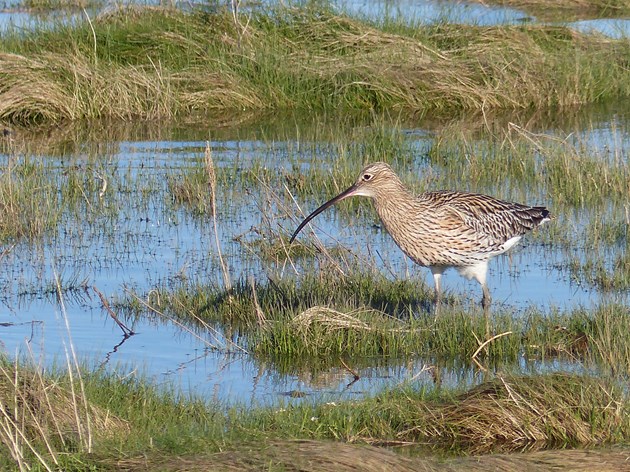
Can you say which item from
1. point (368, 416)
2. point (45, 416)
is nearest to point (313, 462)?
point (368, 416)

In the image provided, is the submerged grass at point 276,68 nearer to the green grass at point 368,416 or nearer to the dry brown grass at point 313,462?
the green grass at point 368,416

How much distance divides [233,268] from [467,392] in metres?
3.71

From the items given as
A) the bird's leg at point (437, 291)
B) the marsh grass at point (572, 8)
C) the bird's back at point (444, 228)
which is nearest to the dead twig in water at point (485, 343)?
the bird's leg at point (437, 291)

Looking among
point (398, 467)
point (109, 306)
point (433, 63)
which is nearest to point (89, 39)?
point (433, 63)

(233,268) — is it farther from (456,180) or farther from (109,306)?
(456,180)

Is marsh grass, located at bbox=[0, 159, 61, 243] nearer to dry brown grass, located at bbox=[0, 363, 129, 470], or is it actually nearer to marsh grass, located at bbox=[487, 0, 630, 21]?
dry brown grass, located at bbox=[0, 363, 129, 470]

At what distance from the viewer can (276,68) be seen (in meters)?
16.4

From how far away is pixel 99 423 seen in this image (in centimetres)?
623

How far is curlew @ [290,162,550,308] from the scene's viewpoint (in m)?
8.91

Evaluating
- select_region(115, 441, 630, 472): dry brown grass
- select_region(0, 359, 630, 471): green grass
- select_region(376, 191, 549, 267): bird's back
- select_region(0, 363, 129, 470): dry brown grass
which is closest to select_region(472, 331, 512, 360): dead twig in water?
select_region(0, 359, 630, 471): green grass

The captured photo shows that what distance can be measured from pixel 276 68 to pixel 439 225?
25.9ft

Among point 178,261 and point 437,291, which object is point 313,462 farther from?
point 178,261

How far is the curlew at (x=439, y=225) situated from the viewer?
351 inches

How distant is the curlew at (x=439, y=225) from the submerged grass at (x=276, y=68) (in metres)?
7.10
